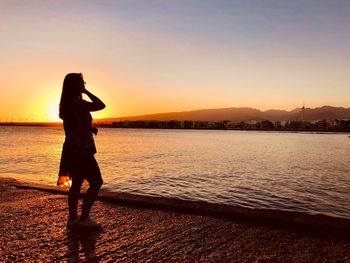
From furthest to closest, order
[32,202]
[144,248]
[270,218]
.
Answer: [32,202] < [270,218] < [144,248]

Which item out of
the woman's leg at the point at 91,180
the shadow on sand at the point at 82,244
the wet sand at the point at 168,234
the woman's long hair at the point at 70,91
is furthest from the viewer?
the woman's leg at the point at 91,180

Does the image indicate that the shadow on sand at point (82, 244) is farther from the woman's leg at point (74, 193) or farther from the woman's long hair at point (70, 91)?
the woman's long hair at point (70, 91)

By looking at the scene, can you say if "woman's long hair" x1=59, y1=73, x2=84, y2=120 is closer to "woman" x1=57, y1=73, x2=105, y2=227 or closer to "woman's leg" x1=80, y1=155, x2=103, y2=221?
"woman" x1=57, y1=73, x2=105, y2=227

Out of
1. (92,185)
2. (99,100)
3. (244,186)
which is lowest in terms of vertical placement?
(244,186)

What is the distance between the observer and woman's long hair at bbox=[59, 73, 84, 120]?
4895 millimetres

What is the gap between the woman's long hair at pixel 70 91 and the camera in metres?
4.89

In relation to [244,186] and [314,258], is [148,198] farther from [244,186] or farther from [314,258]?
[244,186]

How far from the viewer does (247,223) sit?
5.66m

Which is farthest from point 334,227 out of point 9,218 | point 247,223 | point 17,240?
point 9,218

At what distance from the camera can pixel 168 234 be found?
16.5 feet

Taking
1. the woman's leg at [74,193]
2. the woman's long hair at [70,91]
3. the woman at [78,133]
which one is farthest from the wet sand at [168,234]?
the woman's long hair at [70,91]

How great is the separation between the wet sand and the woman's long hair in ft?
6.41

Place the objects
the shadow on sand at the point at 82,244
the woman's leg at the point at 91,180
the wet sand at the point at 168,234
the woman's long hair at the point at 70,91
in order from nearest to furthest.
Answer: the shadow on sand at the point at 82,244
the wet sand at the point at 168,234
the woman's long hair at the point at 70,91
the woman's leg at the point at 91,180

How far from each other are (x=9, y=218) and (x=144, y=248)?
9.56 ft
